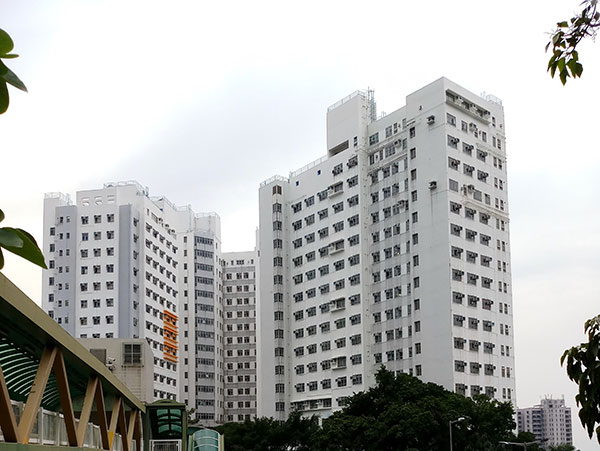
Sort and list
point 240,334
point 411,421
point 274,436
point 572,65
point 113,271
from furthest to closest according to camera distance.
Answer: point 240,334 < point 113,271 < point 274,436 < point 411,421 < point 572,65

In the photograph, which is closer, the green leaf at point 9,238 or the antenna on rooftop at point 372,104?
the green leaf at point 9,238

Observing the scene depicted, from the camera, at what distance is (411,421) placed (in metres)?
55.8

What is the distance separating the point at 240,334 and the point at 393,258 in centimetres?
5745

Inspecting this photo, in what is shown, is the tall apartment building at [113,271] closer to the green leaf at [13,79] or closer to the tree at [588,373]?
the tree at [588,373]

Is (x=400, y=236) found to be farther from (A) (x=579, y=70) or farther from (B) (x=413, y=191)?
(A) (x=579, y=70)

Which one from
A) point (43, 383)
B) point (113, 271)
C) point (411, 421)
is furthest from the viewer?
point (113, 271)

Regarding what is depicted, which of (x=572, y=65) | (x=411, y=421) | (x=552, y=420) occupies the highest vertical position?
(x=572, y=65)

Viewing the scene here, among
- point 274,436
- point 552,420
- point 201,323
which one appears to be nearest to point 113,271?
point 201,323

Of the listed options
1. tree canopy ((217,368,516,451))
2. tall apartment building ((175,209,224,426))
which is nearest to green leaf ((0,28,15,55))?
tree canopy ((217,368,516,451))

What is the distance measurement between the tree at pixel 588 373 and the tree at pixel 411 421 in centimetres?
5173

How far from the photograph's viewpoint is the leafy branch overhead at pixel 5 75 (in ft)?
6.26

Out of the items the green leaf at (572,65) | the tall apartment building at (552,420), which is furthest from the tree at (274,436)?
the tall apartment building at (552,420)

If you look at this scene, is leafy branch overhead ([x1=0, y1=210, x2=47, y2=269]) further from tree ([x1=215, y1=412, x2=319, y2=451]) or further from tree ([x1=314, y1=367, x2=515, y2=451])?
tree ([x1=215, y1=412, x2=319, y2=451])

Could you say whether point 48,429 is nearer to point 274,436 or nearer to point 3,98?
point 3,98
